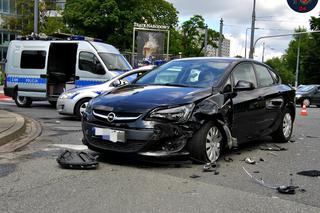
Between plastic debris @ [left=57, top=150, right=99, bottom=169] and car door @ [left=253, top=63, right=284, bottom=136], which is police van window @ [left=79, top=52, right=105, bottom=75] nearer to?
car door @ [left=253, top=63, right=284, bottom=136]

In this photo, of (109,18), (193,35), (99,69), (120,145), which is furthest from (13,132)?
(193,35)

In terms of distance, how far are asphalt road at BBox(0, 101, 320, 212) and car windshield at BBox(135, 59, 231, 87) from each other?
1228mm

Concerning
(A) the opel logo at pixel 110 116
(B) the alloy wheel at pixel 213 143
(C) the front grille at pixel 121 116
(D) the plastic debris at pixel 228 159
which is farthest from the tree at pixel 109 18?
(A) the opel logo at pixel 110 116

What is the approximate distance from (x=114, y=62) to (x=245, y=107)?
27.0 feet

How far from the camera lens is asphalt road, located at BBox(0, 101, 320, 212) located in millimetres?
4770

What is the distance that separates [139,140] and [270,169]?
6.38 ft

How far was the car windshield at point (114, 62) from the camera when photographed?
14.7 m

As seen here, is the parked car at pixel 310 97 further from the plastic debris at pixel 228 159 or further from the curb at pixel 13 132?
the plastic debris at pixel 228 159

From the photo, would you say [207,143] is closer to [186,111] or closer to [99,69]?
[186,111]

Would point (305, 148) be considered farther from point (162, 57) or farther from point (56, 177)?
point (162, 57)

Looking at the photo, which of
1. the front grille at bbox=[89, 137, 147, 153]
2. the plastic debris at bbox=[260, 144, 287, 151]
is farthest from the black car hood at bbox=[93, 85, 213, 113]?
the plastic debris at bbox=[260, 144, 287, 151]

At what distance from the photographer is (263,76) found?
28.0 feet

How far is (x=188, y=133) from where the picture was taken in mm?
6289

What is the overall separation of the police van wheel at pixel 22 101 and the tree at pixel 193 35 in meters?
62.8
